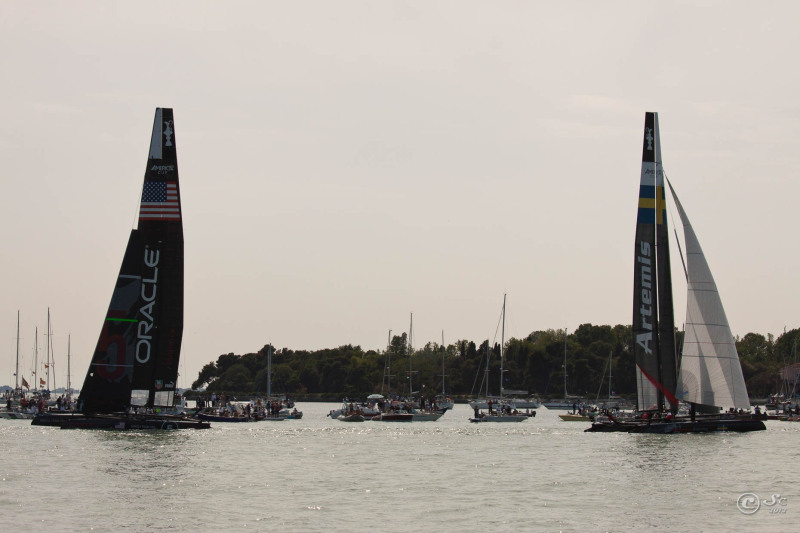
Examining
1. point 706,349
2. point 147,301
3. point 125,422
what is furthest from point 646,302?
point 125,422

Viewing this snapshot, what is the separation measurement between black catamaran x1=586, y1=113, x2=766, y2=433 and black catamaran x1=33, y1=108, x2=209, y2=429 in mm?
24754

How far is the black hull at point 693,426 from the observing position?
192ft

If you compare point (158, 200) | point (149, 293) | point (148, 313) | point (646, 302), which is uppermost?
point (158, 200)

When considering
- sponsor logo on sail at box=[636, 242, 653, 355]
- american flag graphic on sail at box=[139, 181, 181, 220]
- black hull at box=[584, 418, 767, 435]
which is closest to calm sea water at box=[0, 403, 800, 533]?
black hull at box=[584, 418, 767, 435]

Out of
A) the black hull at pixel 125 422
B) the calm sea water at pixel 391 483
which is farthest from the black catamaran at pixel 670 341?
the black hull at pixel 125 422

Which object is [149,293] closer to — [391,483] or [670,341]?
[391,483]

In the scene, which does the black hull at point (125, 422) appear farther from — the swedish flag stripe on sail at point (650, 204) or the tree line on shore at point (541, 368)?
the tree line on shore at point (541, 368)

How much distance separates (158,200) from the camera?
201 feet

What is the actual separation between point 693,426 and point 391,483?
2424 cm

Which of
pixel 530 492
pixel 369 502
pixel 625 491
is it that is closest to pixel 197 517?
pixel 369 502

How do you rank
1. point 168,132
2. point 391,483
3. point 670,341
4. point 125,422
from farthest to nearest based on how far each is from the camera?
point 670,341, point 168,132, point 125,422, point 391,483

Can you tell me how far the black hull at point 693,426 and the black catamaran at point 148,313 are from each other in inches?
915

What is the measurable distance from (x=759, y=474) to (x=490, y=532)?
56.9 feet

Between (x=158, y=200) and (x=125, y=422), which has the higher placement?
(x=158, y=200)
